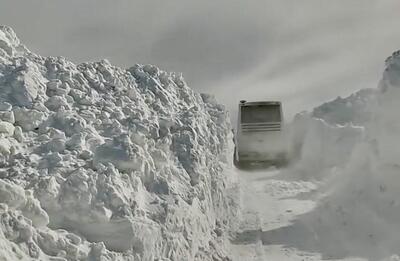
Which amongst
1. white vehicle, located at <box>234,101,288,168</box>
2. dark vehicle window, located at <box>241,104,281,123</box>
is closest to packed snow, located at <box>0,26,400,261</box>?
white vehicle, located at <box>234,101,288,168</box>

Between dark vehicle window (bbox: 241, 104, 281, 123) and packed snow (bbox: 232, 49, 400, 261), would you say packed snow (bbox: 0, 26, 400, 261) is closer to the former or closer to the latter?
packed snow (bbox: 232, 49, 400, 261)

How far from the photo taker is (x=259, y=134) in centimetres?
2727

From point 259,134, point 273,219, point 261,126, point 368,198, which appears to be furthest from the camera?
point 261,126

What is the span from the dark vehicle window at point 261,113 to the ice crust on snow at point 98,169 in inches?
471

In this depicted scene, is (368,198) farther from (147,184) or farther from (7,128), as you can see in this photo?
(7,128)

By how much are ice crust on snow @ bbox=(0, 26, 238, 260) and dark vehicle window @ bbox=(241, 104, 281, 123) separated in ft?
39.2

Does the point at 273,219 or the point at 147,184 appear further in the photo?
the point at 273,219

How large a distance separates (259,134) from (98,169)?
18511mm

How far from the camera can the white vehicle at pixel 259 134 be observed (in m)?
27.0

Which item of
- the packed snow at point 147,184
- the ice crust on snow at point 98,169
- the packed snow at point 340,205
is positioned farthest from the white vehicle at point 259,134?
the ice crust on snow at point 98,169

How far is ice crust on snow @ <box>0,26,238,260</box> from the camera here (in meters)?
7.88

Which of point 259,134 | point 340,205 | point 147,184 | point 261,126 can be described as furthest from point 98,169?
point 261,126

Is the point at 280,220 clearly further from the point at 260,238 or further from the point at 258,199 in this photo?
the point at 258,199

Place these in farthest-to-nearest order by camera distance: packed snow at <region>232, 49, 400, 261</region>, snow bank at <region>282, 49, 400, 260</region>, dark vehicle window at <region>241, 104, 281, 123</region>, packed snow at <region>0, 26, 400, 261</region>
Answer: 1. dark vehicle window at <region>241, 104, 281, 123</region>
2. snow bank at <region>282, 49, 400, 260</region>
3. packed snow at <region>232, 49, 400, 261</region>
4. packed snow at <region>0, 26, 400, 261</region>
